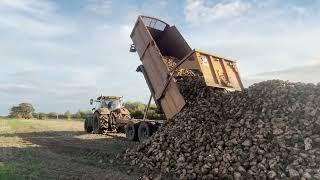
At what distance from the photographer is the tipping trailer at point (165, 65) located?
14258 mm

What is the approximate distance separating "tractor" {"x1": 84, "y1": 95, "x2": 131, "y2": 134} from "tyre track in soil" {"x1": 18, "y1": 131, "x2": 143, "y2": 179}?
8.46 feet

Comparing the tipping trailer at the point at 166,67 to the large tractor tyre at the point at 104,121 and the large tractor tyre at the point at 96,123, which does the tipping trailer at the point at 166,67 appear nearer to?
the large tractor tyre at the point at 104,121

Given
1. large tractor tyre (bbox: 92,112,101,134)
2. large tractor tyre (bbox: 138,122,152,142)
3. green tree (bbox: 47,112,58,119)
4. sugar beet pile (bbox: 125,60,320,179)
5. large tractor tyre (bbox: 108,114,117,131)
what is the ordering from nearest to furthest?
sugar beet pile (bbox: 125,60,320,179) < large tractor tyre (bbox: 138,122,152,142) < large tractor tyre (bbox: 108,114,117,131) < large tractor tyre (bbox: 92,112,101,134) < green tree (bbox: 47,112,58,119)

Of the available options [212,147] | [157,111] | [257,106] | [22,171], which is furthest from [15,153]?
[257,106]

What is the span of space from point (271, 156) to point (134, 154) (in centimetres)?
441

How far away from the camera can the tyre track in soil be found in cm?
1134

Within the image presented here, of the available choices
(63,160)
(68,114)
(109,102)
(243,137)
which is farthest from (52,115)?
(243,137)

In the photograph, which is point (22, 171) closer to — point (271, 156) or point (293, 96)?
point (271, 156)

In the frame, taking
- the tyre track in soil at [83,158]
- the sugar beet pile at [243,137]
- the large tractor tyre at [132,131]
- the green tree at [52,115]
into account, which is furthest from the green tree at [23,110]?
the sugar beet pile at [243,137]

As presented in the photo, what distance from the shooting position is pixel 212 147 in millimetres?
11523

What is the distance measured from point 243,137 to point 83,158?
518 cm

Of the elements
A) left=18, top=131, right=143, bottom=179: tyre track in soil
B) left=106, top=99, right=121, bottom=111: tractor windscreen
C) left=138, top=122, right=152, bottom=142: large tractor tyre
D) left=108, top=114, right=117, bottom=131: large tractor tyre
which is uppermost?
left=106, top=99, right=121, bottom=111: tractor windscreen

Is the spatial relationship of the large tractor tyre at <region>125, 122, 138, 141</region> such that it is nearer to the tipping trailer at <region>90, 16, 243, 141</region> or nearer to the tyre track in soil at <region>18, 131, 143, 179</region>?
the tipping trailer at <region>90, 16, 243, 141</region>

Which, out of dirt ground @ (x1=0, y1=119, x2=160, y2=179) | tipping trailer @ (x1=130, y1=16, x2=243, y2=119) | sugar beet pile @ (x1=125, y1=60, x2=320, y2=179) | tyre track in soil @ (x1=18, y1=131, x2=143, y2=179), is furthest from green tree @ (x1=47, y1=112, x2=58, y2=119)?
sugar beet pile @ (x1=125, y1=60, x2=320, y2=179)
